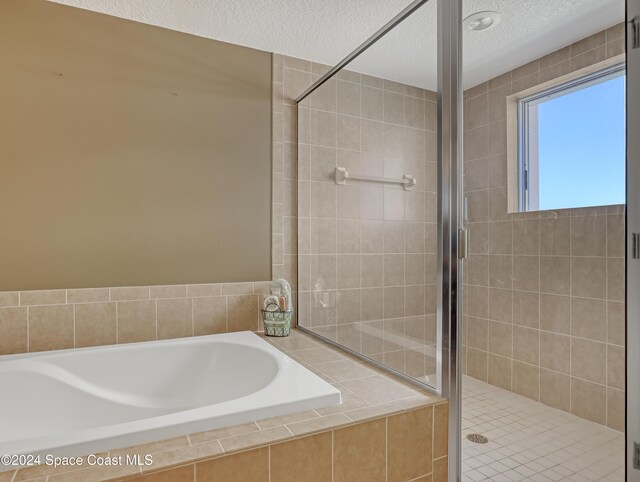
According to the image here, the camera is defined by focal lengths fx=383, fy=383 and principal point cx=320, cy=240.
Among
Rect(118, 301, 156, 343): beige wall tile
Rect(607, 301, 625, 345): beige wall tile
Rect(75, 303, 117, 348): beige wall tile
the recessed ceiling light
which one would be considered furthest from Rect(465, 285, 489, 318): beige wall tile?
Rect(75, 303, 117, 348): beige wall tile

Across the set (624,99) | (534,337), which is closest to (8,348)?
(534,337)

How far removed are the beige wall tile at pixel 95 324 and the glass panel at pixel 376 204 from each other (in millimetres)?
1060

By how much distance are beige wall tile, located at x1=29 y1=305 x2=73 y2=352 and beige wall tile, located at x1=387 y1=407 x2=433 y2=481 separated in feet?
5.34

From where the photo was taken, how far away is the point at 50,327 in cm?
187

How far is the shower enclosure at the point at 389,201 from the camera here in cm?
141

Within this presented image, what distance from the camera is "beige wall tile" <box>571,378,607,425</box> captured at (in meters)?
1.07

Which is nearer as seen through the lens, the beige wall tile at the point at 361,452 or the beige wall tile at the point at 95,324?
the beige wall tile at the point at 361,452

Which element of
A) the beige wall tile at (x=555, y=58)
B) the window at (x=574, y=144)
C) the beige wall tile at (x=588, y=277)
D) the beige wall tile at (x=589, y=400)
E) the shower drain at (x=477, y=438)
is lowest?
the shower drain at (x=477, y=438)

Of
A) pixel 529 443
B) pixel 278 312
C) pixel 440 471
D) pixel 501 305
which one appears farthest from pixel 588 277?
pixel 278 312

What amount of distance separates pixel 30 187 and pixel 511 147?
211 centimetres

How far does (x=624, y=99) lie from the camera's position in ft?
3.37

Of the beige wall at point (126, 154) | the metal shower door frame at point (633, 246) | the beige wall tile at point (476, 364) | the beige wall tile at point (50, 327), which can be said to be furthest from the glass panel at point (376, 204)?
the beige wall tile at point (50, 327)

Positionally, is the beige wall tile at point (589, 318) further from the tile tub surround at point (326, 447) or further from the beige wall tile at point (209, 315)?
the beige wall tile at point (209, 315)

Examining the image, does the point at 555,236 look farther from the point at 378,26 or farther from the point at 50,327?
the point at 50,327
